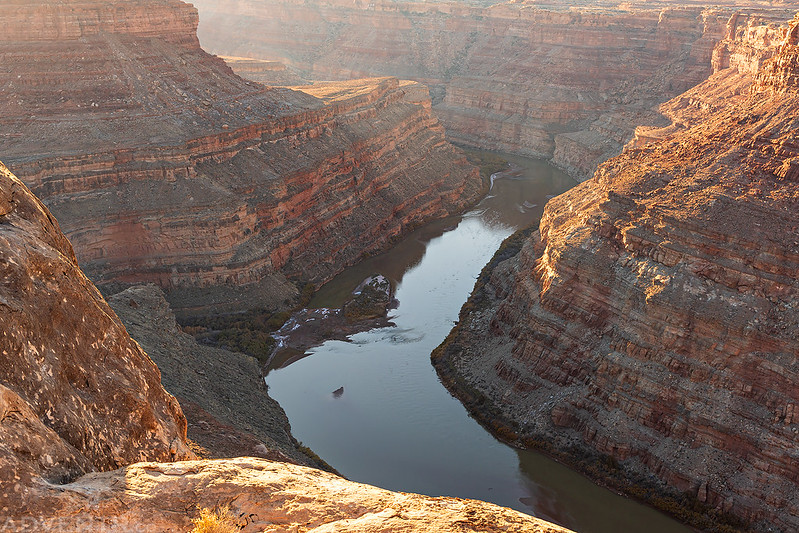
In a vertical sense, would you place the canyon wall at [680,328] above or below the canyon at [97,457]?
above

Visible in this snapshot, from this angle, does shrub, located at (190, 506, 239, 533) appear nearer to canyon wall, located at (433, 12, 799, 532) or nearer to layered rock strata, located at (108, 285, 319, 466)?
layered rock strata, located at (108, 285, 319, 466)

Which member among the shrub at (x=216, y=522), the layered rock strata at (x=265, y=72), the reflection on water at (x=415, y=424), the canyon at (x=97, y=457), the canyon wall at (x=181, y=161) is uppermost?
the layered rock strata at (x=265, y=72)

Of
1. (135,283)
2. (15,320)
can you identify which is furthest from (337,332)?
(15,320)

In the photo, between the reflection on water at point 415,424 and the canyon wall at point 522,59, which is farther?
the canyon wall at point 522,59

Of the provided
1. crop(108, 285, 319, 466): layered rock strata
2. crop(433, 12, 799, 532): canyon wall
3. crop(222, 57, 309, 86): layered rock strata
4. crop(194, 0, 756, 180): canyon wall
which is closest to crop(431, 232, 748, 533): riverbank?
crop(433, 12, 799, 532): canyon wall

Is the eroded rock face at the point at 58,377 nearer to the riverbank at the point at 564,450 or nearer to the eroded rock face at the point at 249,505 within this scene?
the eroded rock face at the point at 249,505

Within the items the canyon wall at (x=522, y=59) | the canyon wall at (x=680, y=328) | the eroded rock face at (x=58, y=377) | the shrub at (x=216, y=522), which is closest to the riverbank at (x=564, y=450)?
the canyon wall at (x=680, y=328)

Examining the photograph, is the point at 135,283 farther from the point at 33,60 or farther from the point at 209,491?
the point at 209,491
